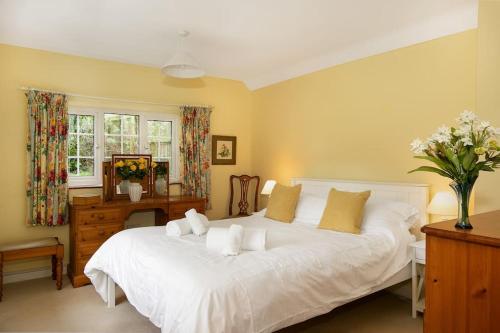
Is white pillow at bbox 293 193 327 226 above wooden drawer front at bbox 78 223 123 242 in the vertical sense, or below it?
above

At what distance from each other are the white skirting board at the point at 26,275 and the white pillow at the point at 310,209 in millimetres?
2943

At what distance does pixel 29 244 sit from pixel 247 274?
106 inches

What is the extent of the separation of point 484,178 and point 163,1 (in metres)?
2.84


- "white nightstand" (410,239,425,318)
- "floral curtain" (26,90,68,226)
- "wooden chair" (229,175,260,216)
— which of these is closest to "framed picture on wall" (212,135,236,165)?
"wooden chair" (229,175,260,216)

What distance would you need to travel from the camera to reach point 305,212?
3.67m

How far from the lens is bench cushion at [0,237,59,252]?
339 centimetres

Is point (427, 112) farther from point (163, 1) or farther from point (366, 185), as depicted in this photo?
point (163, 1)

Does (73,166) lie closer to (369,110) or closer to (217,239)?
(217,239)

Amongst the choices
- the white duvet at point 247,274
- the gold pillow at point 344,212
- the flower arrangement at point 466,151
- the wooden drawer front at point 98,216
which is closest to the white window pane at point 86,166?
the wooden drawer front at point 98,216

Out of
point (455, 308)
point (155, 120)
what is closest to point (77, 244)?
point (155, 120)

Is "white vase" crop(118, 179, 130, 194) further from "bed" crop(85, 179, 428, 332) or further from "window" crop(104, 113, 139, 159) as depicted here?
"bed" crop(85, 179, 428, 332)

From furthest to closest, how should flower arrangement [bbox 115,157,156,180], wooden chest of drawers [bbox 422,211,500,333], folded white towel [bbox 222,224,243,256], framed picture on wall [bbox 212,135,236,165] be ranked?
1. framed picture on wall [bbox 212,135,236,165]
2. flower arrangement [bbox 115,157,156,180]
3. folded white towel [bbox 222,224,243,256]
4. wooden chest of drawers [bbox 422,211,500,333]

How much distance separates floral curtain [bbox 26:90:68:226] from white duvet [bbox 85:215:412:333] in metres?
1.21

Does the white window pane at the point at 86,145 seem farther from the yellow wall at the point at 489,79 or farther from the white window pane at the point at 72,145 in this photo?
the yellow wall at the point at 489,79
